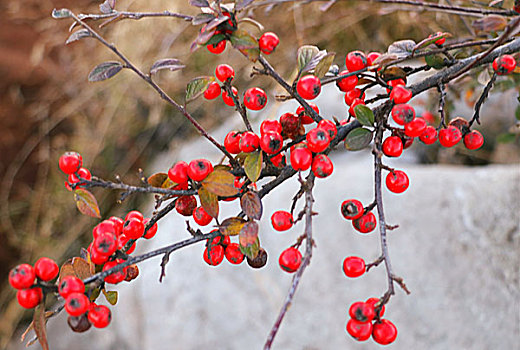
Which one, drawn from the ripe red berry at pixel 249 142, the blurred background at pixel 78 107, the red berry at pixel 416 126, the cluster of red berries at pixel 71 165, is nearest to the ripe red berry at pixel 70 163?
the cluster of red berries at pixel 71 165

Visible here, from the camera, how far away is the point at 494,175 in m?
0.73

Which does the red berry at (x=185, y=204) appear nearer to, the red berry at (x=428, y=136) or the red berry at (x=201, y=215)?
the red berry at (x=201, y=215)

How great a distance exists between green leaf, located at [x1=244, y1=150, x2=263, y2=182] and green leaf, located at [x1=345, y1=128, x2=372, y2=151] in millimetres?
58

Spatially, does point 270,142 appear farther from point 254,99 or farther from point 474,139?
point 474,139

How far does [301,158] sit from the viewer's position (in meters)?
0.27

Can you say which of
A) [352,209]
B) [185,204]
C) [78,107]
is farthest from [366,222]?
[78,107]

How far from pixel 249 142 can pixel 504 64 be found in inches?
7.2

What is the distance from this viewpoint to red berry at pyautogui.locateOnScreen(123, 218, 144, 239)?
0.93ft

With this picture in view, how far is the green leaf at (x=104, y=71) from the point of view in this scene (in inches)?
12.7

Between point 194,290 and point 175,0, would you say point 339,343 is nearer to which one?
point 194,290

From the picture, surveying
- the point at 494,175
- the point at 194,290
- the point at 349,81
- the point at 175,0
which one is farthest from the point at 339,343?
the point at 175,0

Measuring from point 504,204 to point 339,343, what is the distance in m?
0.32

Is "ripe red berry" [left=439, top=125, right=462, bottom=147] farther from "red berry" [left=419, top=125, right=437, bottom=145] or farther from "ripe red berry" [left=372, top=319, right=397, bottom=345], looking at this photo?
"ripe red berry" [left=372, top=319, right=397, bottom=345]

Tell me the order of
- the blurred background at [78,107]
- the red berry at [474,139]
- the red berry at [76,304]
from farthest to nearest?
the blurred background at [78,107]
the red berry at [474,139]
the red berry at [76,304]
